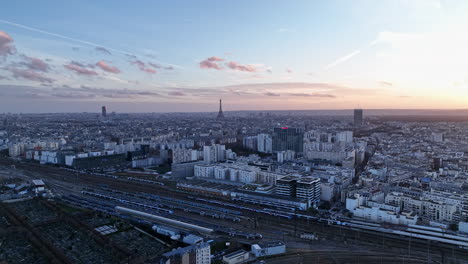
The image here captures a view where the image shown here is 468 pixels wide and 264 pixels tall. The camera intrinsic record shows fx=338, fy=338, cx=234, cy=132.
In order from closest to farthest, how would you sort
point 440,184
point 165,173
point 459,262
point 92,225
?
1. point 459,262
2. point 92,225
3. point 440,184
4. point 165,173

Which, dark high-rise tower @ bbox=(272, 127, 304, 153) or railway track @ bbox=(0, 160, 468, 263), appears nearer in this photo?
railway track @ bbox=(0, 160, 468, 263)

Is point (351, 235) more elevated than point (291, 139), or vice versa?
point (291, 139)

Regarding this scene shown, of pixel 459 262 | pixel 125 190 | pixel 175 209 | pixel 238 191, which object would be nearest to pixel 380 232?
pixel 459 262

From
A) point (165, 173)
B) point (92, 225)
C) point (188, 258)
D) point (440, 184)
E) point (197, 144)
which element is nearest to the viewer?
point (188, 258)

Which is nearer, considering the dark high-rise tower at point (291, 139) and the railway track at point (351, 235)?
the railway track at point (351, 235)

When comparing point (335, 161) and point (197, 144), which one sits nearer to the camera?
point (335, 161)

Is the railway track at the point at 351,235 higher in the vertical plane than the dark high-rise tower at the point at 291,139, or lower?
lower

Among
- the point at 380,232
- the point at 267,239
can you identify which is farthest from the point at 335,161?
the point at 267,239

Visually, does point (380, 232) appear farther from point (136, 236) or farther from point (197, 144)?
point (197, 144)

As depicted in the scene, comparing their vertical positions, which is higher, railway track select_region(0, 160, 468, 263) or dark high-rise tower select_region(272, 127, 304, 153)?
dark high-rise tower select_region(272, 127, 304, 153)

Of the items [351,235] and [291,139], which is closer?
[351,235]
